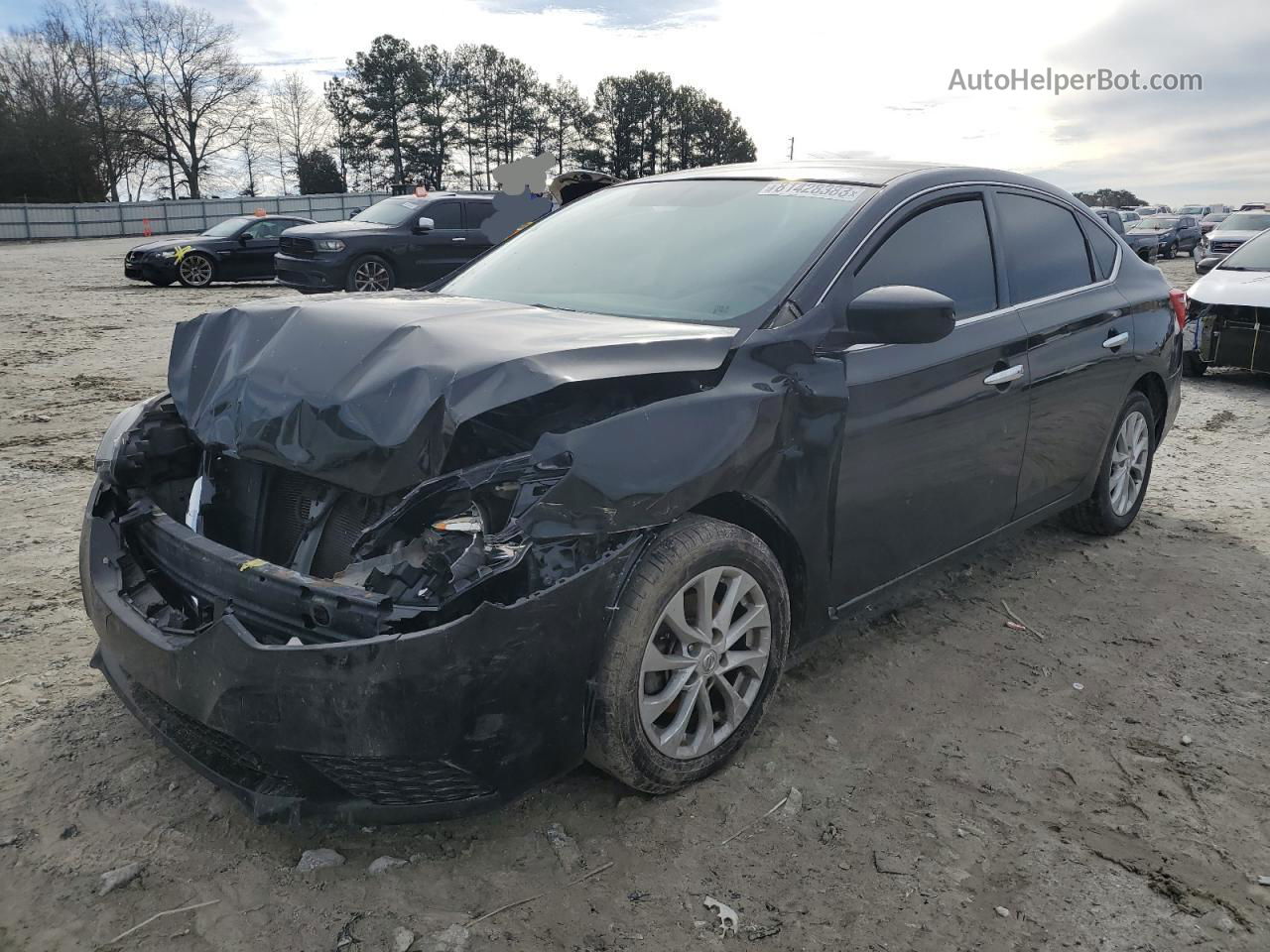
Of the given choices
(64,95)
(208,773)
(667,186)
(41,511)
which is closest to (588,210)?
(667,186)

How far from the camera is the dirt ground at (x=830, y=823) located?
88.6 inches

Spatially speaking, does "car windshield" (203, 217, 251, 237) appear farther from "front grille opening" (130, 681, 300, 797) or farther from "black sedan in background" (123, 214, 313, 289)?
"front grille opening" (130, 681, 300, 797)


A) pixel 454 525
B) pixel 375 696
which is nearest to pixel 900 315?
pixel 454 525

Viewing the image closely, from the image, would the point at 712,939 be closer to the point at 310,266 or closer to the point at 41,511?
the point at 41,511

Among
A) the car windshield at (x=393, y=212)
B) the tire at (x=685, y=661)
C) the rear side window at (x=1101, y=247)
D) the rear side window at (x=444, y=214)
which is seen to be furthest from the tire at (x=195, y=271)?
the tire at (x=685, y=661)

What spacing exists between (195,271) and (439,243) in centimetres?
549

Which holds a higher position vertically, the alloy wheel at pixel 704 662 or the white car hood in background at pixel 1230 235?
the white car hood in background at pixel 1230 235

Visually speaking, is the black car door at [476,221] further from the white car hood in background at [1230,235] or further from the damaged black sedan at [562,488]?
the white car hood in background at [1230,235]

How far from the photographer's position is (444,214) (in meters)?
14.8

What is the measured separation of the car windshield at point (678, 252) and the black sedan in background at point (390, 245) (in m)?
10.1

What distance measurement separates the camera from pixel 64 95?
53.8 m

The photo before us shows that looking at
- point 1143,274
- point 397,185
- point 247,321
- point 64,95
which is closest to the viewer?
point 247,321

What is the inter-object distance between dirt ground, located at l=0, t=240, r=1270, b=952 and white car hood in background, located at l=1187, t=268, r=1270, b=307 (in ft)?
20.1

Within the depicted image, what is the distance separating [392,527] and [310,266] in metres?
12.6
